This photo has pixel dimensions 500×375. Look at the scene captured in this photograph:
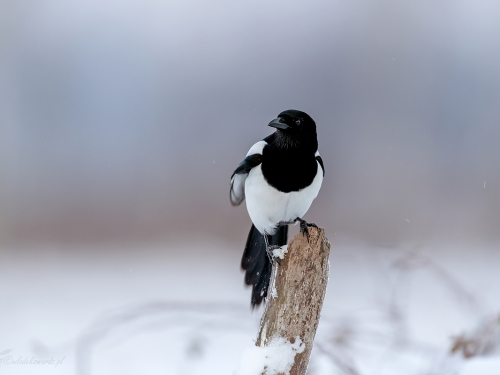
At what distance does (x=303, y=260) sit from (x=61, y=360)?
169cm

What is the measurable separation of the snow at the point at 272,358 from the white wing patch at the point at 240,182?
45.1 inches

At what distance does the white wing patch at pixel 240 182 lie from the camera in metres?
2.41

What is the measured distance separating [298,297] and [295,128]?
3.14 feet

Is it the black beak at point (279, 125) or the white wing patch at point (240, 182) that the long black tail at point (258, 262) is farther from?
the black beak at point (279, 125)

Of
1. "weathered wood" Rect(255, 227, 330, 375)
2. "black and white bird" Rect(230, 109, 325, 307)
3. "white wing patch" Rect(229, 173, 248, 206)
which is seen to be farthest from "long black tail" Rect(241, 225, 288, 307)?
"weathered wood" Rect(255, 227, 330, 375)

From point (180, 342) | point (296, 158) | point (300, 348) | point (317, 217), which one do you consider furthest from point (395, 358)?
point (317, 217)

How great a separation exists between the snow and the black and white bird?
0.76m

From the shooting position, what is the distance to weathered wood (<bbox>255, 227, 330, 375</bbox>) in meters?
1.38

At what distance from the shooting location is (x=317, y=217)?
462cm

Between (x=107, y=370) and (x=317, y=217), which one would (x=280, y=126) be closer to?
(x=107, y=370)

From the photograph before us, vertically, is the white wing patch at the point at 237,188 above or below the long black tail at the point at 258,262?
above
